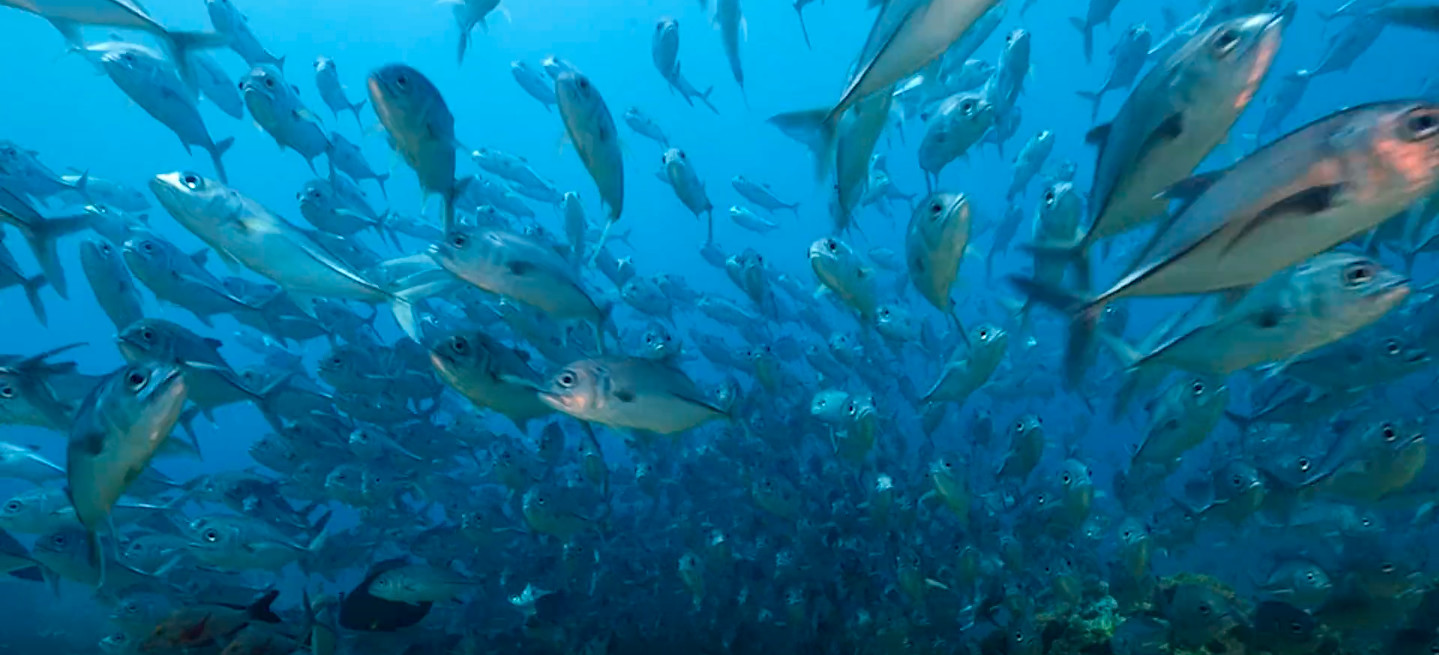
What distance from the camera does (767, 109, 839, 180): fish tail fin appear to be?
3.18 metres

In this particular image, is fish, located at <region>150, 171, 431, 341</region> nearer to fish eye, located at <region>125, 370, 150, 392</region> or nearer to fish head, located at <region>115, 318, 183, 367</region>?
fish eye, located at <region>125, 370, 150, 392</region>

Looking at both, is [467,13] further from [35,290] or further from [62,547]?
[62,547]

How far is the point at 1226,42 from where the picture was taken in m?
2.23

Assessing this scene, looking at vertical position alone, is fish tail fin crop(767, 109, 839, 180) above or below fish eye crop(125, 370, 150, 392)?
above

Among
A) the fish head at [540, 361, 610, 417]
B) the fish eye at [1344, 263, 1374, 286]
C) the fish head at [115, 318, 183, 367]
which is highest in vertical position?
the fish eye at [1344, 263, 1374, 286]

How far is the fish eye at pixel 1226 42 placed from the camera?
7.27 ft

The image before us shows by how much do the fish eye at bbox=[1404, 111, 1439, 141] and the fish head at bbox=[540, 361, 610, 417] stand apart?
2.94m

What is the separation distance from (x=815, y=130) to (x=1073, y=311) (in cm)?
151

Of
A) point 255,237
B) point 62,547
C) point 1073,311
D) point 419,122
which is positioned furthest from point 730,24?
point 62,547

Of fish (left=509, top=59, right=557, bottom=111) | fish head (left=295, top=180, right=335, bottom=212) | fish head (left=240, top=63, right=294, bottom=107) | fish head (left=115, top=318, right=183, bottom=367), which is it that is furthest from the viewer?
fish (left=509, top=59, right=557, bottom=111)

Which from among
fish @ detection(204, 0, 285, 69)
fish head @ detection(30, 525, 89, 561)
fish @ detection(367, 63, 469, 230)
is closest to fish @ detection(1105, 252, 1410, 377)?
fish @ detection(367, 63, 469, 230)

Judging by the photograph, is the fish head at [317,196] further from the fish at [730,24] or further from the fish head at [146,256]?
the fish at [730,24]

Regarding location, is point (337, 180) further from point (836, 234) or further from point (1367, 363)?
point (1367, 363)

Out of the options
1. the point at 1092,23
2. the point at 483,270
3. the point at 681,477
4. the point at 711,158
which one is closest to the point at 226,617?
the point at 483,270
